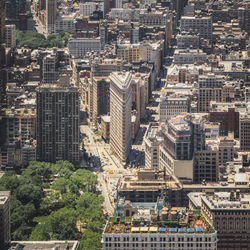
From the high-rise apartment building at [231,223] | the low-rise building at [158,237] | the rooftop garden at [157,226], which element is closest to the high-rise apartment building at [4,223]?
the rooftop garden at [157,226]

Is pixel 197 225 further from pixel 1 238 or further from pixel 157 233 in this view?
pixel 1 238

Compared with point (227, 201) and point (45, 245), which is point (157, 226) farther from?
point (45, 245)

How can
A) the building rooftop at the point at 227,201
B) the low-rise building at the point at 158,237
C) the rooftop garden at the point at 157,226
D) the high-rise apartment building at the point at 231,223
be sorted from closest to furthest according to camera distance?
1. the low-rise building at the point at 158,237
2. the rooftop garden at the point at 157,226
3. the high-rise apartment building at the point at 231,223
4. the building rooftop at the point at 227,201

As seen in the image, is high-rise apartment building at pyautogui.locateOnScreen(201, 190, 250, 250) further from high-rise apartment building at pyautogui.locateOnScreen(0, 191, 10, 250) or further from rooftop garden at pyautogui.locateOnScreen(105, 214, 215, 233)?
high-rise apartment building at pyautogui.locateOnScreen(0, 191, 10, 250)

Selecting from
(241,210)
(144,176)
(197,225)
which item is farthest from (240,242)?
(144,176)

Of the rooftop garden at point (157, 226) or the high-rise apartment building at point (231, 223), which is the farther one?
the high-rise apartment building at point (231, 223)

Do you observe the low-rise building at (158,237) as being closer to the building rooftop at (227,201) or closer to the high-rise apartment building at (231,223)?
the high-rise apartment building at (231,223)

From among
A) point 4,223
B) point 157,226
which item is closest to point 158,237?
point 157,226

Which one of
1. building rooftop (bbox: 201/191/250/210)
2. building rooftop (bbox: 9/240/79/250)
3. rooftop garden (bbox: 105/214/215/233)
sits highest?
rooftop garden (bbox: 105/214/215/233)

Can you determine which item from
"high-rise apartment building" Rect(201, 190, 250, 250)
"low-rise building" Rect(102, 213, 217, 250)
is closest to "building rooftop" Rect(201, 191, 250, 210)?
"high-rise apartment building" Rect(201, 190, 250, 250)
